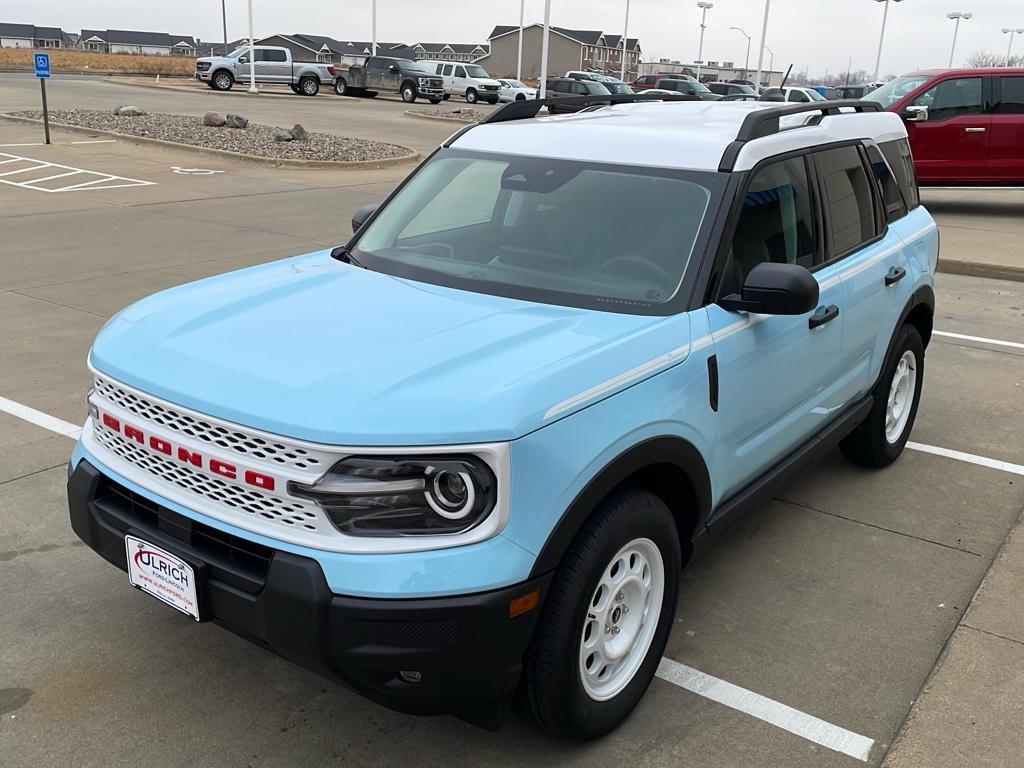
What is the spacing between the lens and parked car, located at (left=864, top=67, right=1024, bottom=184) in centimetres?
1410

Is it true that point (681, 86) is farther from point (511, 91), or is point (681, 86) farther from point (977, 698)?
point (977, 698)

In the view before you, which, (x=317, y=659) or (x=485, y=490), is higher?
(x=485, y=490)

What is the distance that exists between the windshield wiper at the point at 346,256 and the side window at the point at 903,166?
280 cm

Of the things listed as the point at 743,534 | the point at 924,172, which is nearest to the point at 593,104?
the point at 743,534

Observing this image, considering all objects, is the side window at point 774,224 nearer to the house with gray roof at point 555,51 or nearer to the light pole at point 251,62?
the light pole at point 251,62

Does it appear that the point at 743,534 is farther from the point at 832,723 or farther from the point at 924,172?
the point at 924,172

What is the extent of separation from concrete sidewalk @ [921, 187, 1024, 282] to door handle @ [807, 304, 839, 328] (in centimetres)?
775

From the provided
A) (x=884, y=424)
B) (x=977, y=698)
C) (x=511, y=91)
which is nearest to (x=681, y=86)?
(x=511, y=91)

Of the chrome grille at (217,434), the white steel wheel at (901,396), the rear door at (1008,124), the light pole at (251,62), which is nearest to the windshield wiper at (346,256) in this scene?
the chrome grille at (217,434)

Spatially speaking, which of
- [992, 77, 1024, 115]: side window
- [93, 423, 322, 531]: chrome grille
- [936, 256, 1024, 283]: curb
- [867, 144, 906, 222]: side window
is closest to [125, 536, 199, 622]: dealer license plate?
[93, 423, 322, 531]: chrome grille

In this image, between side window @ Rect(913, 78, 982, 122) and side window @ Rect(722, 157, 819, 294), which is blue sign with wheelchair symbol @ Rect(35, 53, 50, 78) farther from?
side window @ Rect(722, 157, 819, 294)

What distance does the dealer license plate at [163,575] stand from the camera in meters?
2.63

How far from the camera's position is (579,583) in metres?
2.60

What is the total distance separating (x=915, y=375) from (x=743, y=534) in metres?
1.70
